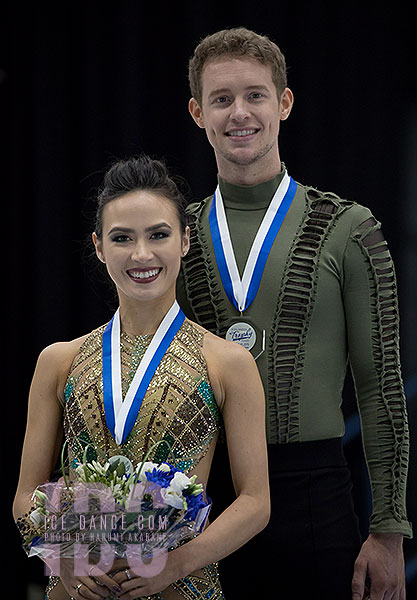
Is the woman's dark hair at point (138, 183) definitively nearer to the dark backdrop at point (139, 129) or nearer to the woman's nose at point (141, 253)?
the woman's nose at point (141, 253)

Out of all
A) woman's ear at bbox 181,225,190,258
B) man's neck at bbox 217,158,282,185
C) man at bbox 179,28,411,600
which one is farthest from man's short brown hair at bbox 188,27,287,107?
woman's ear at bbox 181,225,190,258

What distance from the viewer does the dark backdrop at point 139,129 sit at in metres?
3.54

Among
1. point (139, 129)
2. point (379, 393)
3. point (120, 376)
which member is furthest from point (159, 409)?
point (139, 129)

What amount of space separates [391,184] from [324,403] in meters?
1.44

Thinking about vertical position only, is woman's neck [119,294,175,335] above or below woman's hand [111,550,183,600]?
above

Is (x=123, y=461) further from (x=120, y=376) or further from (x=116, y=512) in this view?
(x=120, y=376)

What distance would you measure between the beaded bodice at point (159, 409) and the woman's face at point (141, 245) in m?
0.13

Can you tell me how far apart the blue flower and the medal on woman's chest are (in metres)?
0.57

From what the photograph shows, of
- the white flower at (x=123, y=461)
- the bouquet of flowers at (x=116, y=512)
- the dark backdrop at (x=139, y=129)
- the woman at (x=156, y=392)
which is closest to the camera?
the bouquet of flowers at (x=116, y=512)

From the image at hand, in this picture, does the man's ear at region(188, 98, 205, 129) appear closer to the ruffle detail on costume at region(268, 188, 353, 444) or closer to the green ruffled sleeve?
the ruffle detail on costume at region(268, 188, 353, 444)

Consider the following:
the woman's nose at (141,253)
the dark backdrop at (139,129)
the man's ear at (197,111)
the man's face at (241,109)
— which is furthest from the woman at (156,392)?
the dark backdrop at (139,129)

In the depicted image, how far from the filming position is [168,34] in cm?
358

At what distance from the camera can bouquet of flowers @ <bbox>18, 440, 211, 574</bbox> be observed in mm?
1786

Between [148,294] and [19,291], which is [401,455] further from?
[19,291]
